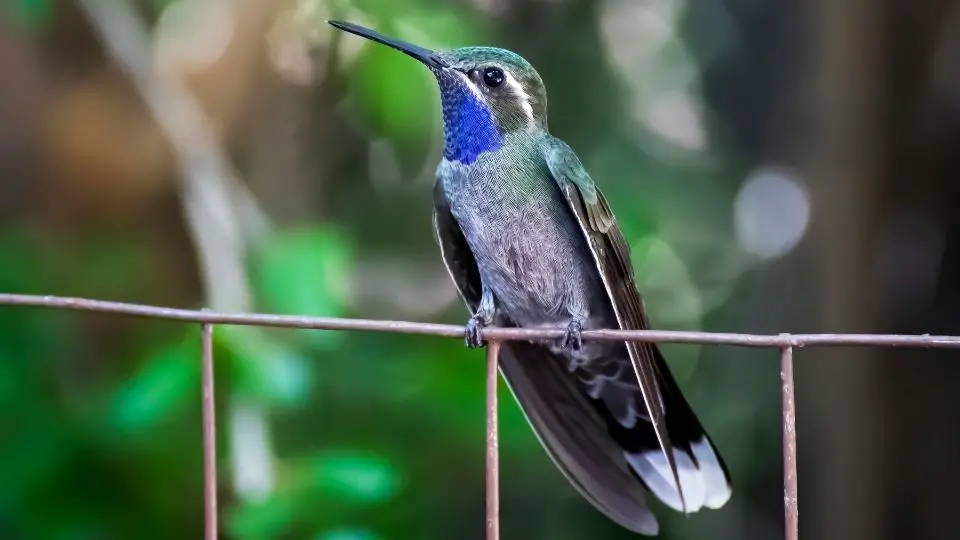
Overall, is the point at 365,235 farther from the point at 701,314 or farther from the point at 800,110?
the point at 800,110

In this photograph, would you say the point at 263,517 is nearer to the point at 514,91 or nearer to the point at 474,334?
the point at 474,334

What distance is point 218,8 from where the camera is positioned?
1836mm

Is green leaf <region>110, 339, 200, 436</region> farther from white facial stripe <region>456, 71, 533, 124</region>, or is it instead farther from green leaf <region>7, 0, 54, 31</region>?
green leaf <region>7, 0, 54, 31</region>

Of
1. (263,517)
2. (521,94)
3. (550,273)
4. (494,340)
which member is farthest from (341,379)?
(494,340)

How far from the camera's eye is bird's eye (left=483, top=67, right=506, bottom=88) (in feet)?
4.14

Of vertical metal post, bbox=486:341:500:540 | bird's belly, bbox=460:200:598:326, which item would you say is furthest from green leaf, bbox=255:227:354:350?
vertical metal post, bbox=486:341:500:540

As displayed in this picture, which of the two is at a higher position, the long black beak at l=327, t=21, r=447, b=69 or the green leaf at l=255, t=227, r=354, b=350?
the long black beak at l=327, t=21, r=447, b=69

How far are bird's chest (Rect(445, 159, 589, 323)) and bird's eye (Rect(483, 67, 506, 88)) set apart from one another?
4.5 inches

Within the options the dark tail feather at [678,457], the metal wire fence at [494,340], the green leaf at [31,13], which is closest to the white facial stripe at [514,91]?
the dark tail feather at [678,457]

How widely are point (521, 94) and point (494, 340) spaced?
0.55 meters

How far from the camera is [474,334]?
994 millimetres

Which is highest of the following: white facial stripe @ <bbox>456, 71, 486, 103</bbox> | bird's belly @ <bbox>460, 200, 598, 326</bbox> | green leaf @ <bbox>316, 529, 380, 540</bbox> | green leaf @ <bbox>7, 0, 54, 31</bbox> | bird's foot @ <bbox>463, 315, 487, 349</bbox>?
green leaf @ <bbox>7, 0, 54, 31</bbox>

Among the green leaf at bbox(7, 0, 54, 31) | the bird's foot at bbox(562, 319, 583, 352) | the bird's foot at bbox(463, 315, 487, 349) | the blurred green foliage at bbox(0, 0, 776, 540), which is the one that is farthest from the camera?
the green leaf at bbox(7, 0, 54, 31)

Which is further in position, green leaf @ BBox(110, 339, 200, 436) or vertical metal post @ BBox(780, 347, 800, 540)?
green leaf @ BBox(110, 339, 200, 436)
